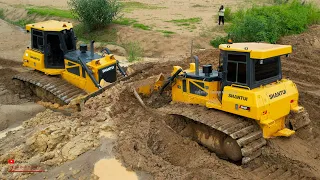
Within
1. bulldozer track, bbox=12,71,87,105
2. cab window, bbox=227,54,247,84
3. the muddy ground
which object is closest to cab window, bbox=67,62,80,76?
bulldozer track, bbox=12,71,87,105

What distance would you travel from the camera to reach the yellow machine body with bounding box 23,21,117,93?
13719 millimetres

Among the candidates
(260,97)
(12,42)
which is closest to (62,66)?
(260,97)

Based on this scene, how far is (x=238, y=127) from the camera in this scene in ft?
31.1

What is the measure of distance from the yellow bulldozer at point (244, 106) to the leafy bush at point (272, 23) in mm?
10403

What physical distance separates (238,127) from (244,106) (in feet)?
1.57

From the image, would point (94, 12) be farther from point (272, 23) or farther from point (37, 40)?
point (37, 40)

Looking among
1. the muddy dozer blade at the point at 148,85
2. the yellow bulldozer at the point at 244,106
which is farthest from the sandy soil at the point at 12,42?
the yellow bulldozer at the point at 244,106

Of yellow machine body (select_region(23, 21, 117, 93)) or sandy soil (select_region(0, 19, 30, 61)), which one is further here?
sandy soil (select_region(0, 19, 30, 61))

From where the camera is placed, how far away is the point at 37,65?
49.1ft

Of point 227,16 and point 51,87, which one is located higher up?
point 227,16

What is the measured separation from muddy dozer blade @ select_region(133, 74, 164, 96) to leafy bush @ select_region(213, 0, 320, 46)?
9.16 meters

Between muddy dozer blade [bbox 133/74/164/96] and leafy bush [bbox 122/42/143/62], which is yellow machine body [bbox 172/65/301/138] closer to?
muddy dozer blade [bbox 133/74/164/96]

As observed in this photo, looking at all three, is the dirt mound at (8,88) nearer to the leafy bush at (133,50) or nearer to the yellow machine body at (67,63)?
the yellow machine body at (67,63)

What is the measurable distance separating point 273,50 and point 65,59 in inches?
298
